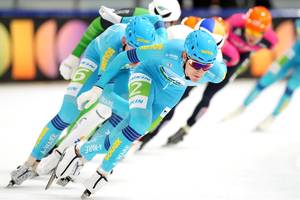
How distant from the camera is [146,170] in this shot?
A: 8609mm

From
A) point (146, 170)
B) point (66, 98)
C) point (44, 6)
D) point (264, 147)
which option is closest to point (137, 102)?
point (66, 98)

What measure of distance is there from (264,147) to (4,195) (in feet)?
13.7

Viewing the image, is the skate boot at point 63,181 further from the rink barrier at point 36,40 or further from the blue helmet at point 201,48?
the rink barrier at point 36,40

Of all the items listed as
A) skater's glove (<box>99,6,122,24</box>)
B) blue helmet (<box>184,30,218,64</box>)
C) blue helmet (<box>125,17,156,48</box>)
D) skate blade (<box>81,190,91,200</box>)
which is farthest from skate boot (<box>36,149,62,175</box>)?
blue helmet (<box>184,30,218,64</box>)

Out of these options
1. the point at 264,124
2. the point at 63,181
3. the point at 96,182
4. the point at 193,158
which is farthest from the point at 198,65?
the point at 264,124

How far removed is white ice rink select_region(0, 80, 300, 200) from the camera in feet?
24.5

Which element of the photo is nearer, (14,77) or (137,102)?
(137,102)

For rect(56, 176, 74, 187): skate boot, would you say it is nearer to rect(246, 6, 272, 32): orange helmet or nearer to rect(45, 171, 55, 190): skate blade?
rect(45, 171, 55, 190): skate blade

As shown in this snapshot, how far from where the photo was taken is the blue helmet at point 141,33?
7.38 m

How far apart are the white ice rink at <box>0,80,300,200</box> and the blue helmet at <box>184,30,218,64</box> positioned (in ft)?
4.27

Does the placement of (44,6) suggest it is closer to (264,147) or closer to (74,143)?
(264,147)

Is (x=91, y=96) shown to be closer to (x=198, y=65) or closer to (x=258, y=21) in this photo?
(x=198, y=65)

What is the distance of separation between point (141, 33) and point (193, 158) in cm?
246

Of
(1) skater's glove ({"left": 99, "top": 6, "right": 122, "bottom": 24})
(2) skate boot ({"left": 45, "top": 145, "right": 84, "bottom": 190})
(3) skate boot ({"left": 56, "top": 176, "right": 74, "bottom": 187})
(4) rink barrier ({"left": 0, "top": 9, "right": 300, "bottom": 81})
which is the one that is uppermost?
(1) skater's glove ({"left": 99, "top": 6, "right": 122, "bottom": 24})
